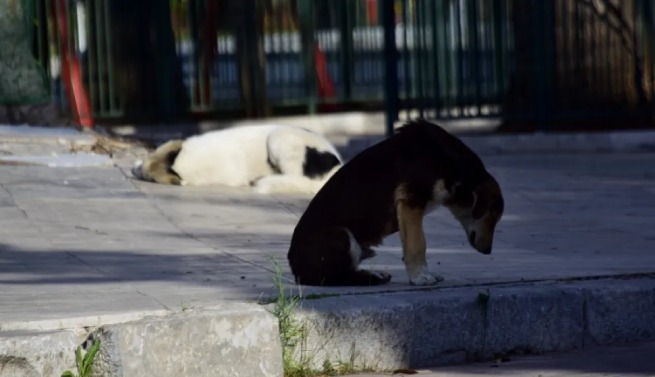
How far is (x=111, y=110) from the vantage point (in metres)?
16.6

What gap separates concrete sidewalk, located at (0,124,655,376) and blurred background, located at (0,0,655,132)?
5.84ft

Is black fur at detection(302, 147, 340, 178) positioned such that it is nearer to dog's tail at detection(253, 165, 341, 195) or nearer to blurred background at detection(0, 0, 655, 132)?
dog's tail at detection(253, 165, 341, 195)

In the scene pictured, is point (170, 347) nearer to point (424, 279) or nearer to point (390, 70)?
point (424, 279)

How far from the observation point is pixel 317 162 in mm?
11547

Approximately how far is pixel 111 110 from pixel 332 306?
10.8 m

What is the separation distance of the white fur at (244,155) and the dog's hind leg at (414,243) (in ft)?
15.6

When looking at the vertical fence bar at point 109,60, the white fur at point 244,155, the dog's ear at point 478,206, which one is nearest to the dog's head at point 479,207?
the dog's ear at point 478,206

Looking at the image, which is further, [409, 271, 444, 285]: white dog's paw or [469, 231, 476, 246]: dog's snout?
[469, 231, 476, 246]: dog's snout

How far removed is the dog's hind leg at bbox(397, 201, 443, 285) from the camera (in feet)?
22.3

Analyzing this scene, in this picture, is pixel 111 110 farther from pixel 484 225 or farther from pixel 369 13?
pixel 484 225

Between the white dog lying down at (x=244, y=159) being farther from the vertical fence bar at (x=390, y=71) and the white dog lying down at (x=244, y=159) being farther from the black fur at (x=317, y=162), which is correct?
the vertical fence bar at (x=390, y=71)

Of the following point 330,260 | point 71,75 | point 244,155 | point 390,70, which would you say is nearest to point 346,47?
point 390,70

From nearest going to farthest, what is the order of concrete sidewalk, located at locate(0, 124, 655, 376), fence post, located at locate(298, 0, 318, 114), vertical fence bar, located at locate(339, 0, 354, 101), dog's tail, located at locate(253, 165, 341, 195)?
concrete sidewalk, located at locate(0, 124, 655, 376)
dog's tail, located at locate(253, 165, 341, 195)
fence post, located at locate(298, 0, 318, 114)
vertical fence bar, located at locate(339, 0, 354, 101)

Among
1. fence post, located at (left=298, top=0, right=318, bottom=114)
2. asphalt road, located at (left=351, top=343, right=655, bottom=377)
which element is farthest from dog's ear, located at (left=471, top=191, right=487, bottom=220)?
fence post, located at (left=298, top=0, right=318, bottom=114)
